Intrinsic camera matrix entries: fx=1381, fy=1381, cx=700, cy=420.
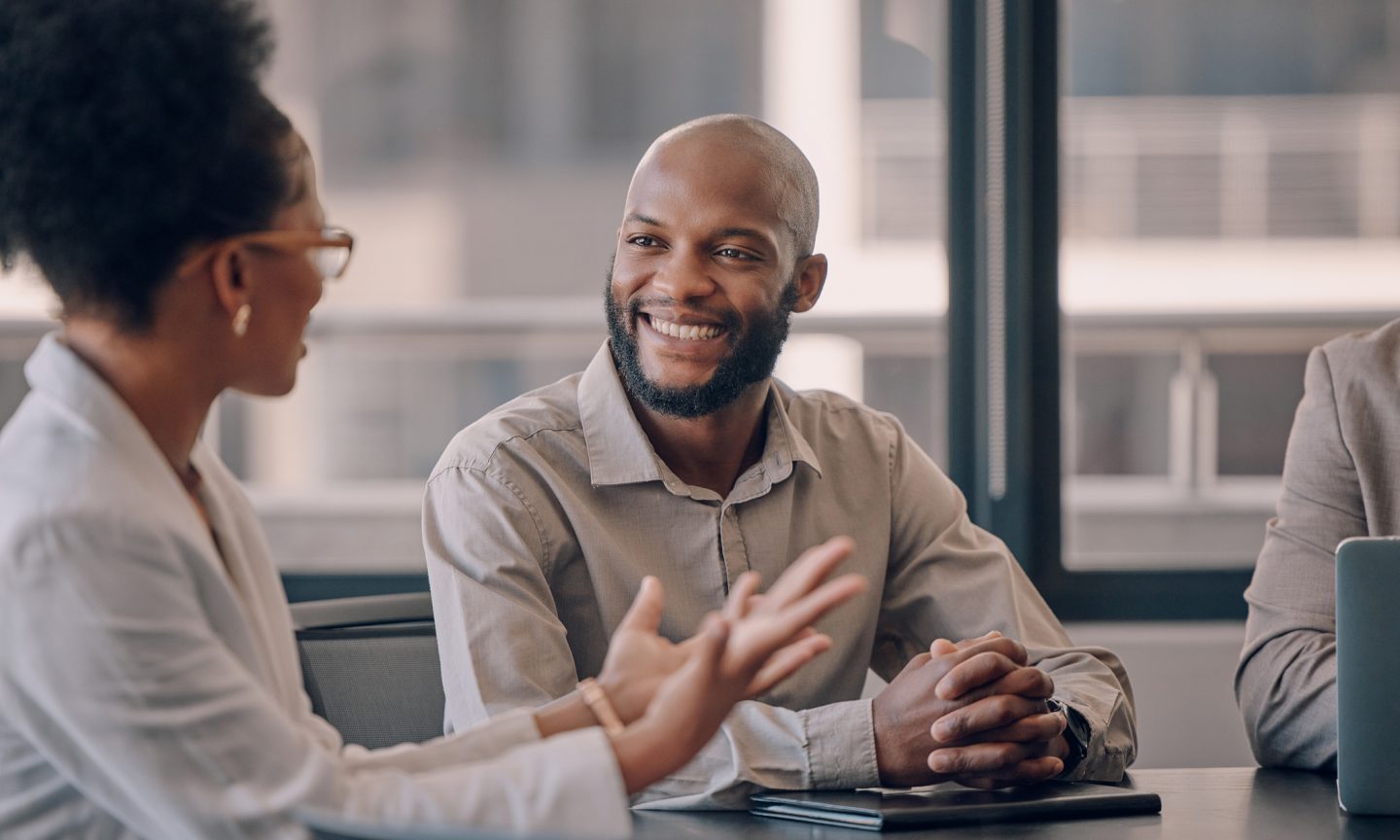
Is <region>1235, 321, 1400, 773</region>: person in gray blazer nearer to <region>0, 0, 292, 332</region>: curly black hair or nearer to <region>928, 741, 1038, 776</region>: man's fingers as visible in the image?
<region>928, 741, 1038, 776</region>: man's fingers

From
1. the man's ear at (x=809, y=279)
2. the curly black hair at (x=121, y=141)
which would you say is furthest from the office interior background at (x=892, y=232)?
the curly black hair at (x=121, y=141)

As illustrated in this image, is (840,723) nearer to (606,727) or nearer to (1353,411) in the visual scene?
(606,727)

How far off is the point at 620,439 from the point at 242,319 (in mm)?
819

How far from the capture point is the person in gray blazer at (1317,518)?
1.71m

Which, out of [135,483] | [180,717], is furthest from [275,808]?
[135,483]

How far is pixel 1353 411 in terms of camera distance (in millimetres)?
1857

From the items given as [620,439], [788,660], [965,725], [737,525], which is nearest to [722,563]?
[737,525]

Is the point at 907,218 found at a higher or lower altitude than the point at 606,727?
higher

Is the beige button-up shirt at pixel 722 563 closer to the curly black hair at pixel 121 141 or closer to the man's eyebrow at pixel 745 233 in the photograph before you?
the man's eyebrow at pixel 745 233

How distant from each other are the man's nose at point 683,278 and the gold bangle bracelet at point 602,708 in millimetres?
849

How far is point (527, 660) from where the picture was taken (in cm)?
161

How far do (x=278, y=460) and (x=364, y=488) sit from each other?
194mm

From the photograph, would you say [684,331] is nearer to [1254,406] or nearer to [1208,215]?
[1208,215]

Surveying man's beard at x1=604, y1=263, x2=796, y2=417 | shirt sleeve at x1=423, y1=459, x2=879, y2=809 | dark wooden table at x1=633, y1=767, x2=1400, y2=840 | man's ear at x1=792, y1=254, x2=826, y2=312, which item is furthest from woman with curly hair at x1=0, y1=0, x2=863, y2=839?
man's ear at x1=792, y1=254, x2=826, y2=312
